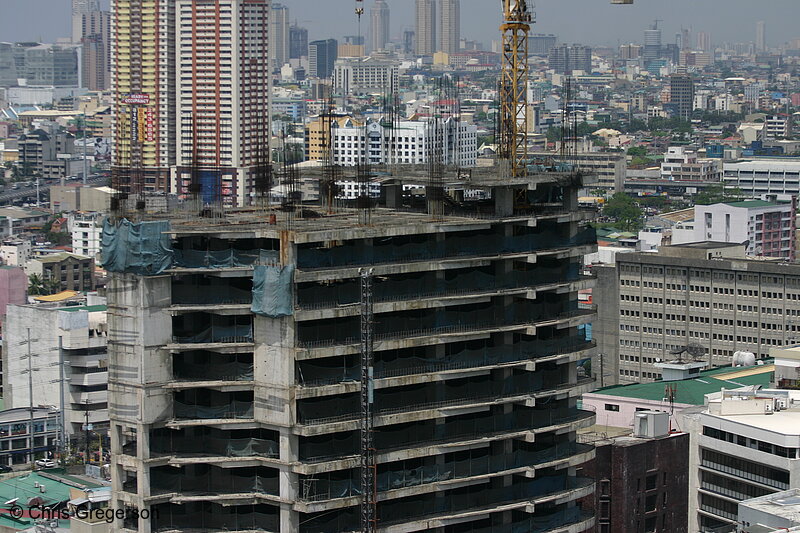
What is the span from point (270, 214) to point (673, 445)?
14.9 meters

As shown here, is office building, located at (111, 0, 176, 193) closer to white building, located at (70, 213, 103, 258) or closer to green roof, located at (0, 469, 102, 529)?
white building, located at (70, 213, 103, 258)

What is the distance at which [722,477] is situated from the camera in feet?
170

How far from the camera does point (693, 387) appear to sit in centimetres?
6438

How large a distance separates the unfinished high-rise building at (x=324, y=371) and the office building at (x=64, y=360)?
3365 centimetres

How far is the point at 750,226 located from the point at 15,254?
48.9 metres

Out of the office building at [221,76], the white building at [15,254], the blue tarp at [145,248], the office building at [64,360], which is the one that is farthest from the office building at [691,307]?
the office building at [221,76]

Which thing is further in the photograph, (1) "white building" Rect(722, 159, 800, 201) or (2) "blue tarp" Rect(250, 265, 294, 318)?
(1) "white building" Rect(722, 159, 800, 201)

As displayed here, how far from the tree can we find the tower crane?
120 m

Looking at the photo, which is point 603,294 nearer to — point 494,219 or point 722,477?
point 722,477

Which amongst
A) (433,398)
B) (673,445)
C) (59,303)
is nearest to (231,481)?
(433,398)

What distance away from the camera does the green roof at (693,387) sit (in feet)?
207

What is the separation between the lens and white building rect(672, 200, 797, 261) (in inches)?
4889

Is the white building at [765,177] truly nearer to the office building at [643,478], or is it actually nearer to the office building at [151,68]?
the office building at [151,68]

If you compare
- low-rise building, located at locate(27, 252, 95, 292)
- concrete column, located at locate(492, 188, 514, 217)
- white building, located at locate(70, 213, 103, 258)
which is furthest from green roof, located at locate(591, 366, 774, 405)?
white building, located at locate(70, 213, 103, 258)
